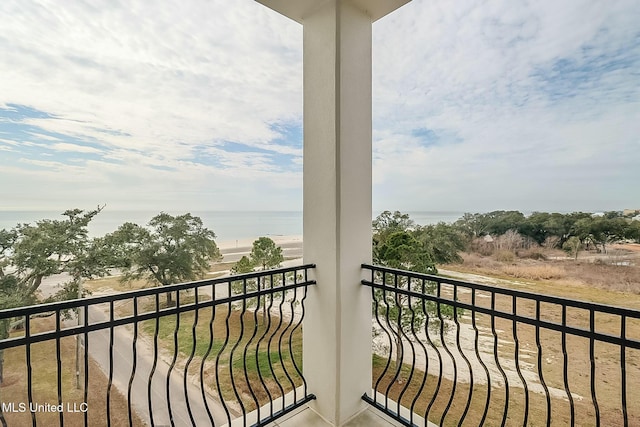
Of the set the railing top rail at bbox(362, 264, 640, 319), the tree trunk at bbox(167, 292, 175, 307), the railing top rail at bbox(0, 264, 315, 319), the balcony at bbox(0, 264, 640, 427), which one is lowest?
the balcony at bbox(0, 264, 640, 427)

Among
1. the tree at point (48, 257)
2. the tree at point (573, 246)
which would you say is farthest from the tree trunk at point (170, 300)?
the tree at point (573, 246)

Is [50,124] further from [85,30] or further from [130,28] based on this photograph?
[130,28]

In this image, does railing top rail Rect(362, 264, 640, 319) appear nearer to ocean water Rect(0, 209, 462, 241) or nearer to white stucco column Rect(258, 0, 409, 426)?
white stucco column Rect(258, 0, 409, 426)

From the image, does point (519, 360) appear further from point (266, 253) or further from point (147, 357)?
point (147, 357)

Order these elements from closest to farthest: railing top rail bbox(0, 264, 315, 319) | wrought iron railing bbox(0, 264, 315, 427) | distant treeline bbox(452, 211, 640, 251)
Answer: railing top rail bbox(0, 264, 315, 319), wrought iron railing bbox(0, 264, 315, 427), distant treeline bbox(452, 211, 640, 251)

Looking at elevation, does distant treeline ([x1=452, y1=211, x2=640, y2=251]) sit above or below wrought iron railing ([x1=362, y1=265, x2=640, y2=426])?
above

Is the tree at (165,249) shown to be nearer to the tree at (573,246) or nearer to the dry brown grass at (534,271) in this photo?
the dry brown grass at (534,271)

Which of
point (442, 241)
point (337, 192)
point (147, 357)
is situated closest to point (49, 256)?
point (147, 357)

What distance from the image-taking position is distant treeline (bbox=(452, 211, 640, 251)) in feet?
4.75

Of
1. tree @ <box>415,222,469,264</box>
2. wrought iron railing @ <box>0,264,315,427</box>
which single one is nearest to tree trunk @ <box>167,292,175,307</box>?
wrought iron railing @ <box>0,264,315,427</box>

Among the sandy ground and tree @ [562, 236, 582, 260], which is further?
the sandy ground

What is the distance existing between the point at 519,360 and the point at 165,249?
2.47m

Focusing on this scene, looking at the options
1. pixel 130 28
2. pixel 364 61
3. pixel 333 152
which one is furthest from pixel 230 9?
pixel 333 152

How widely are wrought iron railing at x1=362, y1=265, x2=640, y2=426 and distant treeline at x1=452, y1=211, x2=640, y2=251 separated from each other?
0.39m
